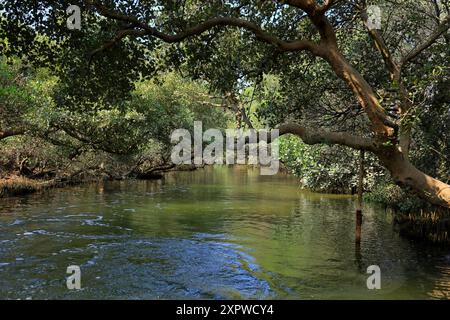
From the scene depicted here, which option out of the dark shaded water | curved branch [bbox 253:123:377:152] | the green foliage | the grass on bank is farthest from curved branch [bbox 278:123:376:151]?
the grass on bank

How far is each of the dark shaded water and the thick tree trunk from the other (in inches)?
91.7

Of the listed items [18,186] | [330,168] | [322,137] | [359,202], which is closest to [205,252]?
[359,202]

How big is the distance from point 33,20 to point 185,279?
6883 mm

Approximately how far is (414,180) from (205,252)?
6.60 meters

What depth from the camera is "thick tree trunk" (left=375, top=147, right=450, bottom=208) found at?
29.8 feet

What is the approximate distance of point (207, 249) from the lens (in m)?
14.1

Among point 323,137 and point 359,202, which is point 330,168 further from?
point 323,137

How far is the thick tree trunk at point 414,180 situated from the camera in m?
9.08

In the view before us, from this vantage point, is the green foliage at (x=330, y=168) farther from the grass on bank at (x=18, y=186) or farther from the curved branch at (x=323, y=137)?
the grass on bank at (x=18, y=186)

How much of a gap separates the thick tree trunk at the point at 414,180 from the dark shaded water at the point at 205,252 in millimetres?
2328

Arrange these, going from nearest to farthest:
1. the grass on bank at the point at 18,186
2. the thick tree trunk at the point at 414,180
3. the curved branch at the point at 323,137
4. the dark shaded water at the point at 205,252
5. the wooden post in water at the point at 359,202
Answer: the thick tree trunk at the point at 414,180
the curved branch at the point at 323,137
the dark shaded water at the point at 205,252
the wooden post in water at the point at 359,202
the grass on bank at the point at 18,186

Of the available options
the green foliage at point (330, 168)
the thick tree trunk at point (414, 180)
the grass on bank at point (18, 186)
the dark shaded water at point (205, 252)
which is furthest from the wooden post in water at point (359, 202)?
the grass on bank at point (18, 186)
